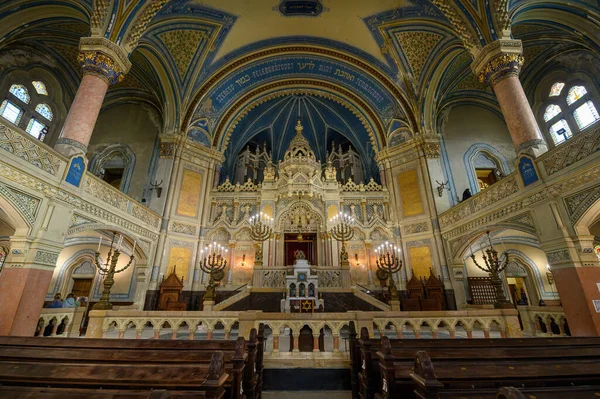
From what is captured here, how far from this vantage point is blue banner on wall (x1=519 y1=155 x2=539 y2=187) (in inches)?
281

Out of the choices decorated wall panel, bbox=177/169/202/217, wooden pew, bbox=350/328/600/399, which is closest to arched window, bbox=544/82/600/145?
wooden pew, bbox=350/328/600/399

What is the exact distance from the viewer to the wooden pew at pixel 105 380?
1.79 metres

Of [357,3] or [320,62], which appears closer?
[357,3]

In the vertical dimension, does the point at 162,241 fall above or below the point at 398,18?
below

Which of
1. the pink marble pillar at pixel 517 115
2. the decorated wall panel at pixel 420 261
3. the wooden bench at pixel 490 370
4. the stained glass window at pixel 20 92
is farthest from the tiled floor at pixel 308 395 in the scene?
the stained glass window at pixel 20 92

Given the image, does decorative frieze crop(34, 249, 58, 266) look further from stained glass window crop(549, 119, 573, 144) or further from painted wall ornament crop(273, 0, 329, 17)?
stained glass window crop(549, 119, 573, 144)

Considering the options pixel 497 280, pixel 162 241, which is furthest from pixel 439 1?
pixel 162 241

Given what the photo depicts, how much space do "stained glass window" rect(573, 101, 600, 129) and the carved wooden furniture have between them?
1807 cm

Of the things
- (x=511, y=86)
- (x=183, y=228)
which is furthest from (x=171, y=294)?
(x=511, y=86)

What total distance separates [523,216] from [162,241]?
1315 centimetres

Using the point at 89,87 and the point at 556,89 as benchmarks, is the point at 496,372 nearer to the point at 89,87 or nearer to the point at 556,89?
the point at 89,87

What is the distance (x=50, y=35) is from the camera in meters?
11.5

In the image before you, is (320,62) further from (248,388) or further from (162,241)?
(248,388)

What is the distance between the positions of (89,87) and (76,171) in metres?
2.84
